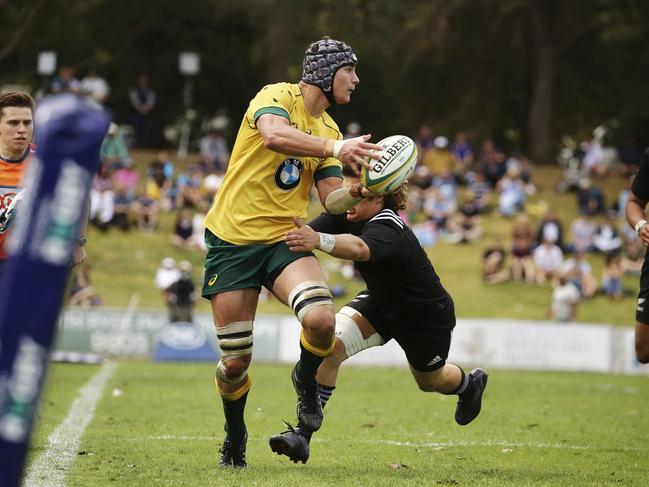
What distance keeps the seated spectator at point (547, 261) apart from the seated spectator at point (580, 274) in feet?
0.85

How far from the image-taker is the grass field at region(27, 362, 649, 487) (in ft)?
21.8

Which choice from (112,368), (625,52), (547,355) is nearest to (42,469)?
(112,368)

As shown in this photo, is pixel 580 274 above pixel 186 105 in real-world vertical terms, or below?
below

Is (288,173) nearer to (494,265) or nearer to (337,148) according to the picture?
(337,148)

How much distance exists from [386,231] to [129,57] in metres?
31.3

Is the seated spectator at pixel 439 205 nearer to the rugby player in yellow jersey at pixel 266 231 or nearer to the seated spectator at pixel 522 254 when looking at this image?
the seated spectator at pixel 522 254

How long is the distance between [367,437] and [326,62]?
3356 millimetres

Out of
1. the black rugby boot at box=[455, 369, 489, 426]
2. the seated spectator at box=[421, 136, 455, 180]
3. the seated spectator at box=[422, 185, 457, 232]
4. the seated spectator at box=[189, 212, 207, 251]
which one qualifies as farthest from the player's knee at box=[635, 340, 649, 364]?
the seated spectator at box=[421, 136, 455, 180]

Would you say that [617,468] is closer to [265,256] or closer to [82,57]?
[265,256]

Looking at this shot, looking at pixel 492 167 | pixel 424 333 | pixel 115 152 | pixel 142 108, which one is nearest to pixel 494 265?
pixel 492 167

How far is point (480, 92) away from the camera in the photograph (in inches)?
Answer: 1638

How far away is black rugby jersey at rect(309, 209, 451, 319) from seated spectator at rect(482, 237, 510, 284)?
1962 centimetres

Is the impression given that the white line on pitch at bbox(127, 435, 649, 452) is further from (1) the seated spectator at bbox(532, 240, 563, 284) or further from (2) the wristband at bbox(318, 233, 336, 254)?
(1) the seated spectator at bbox(532, 240, 563, 284)

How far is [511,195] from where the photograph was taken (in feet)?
102
